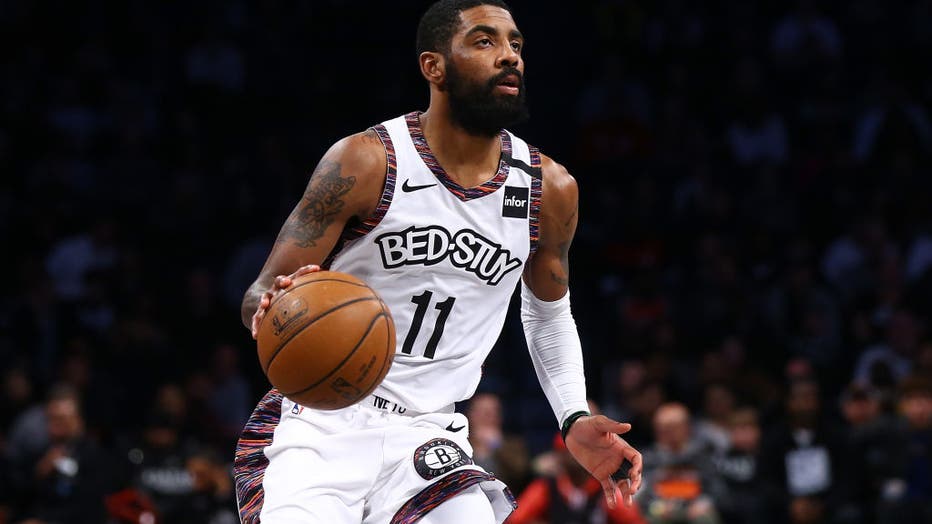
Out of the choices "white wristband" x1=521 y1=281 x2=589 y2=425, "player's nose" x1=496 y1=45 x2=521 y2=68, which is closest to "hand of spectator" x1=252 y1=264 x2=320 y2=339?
"player's nose" x1=496 y1=45 x2=521 y2=68

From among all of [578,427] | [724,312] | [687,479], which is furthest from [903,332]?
[578,427]

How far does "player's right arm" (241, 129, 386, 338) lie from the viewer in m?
3.96

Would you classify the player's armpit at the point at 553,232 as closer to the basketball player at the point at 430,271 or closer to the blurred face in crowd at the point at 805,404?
the basketball player at the point at 430,271

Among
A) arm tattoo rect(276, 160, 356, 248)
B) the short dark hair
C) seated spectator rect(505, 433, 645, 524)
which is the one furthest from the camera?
seated spectator rect(505, 433, 645, 524)

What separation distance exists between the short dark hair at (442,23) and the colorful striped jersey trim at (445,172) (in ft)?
0.82

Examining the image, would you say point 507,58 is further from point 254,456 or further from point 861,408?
point 861,408

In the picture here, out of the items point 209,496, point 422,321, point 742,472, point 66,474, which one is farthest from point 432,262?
point 742,472

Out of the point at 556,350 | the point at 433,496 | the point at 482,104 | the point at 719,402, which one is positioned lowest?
the point at 719,402

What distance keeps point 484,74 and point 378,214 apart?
605mm

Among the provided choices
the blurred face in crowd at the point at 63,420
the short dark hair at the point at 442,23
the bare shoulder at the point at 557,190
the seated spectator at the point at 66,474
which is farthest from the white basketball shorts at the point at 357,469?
the blurred face in crowd at the point at 63,420

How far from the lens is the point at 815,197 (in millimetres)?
11977

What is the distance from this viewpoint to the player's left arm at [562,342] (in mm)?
4270

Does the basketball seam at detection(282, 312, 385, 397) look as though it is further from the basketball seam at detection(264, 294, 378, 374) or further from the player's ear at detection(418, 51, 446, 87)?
the player's ear at detection(418, 51, 446, 87)

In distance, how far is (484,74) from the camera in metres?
4.26
